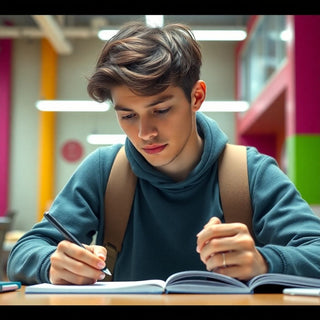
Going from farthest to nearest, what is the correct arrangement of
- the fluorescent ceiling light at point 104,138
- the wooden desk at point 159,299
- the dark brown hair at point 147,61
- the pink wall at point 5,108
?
the fluorescent ceiling light at point 104,138
the pink wall at point 5,108
the dark brown hair at point 147,61
the wooden desk at point 159,299

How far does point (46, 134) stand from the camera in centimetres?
1266

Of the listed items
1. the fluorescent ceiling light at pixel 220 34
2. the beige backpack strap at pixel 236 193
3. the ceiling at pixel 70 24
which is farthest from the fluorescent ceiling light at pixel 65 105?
the beige backpack strap at pixel 236 193

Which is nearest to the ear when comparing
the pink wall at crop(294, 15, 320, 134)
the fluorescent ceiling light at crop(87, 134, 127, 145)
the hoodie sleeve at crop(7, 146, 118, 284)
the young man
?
the young man

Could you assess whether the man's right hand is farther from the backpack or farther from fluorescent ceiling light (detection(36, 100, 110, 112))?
fluorescent ceiling light (detection(36, 100, 110, 112))

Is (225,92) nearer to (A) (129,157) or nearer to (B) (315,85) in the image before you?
(B) (315,85)

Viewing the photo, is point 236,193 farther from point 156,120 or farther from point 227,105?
point 227,105

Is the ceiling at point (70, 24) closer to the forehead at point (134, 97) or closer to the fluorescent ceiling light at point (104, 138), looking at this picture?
the fluorescent ceiling light at point (104, 138)

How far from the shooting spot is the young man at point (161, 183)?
1.71m

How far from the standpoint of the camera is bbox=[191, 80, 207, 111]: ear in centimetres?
189

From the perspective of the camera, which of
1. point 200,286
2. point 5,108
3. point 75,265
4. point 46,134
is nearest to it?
point 200,286

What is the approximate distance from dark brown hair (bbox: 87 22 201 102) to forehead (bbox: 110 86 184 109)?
0.01 m

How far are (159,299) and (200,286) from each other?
171 millimetres

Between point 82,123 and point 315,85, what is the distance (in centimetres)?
721

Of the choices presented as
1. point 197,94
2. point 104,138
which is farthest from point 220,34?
point 197,94
